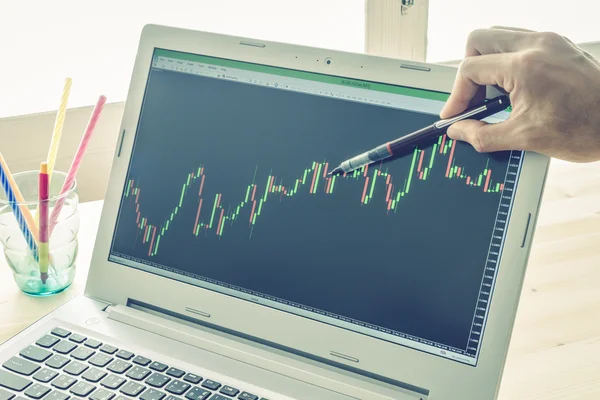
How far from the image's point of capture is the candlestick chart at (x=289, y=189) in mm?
668

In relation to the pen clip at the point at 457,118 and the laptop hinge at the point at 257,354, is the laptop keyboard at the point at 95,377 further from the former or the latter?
the pen clip at the point at 457,118

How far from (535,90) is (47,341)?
574mm

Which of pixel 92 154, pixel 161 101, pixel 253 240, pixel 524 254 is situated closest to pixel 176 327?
pixel 253 240

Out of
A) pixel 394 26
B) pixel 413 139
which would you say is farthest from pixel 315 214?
pixel 394 26

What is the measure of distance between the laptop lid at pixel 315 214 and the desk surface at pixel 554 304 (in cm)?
11

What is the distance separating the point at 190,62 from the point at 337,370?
1.29 ft

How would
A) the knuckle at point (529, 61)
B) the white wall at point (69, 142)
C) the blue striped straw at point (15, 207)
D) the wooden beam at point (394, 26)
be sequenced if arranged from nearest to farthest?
the knuckle at point (529, 61) → the blue striped straw at point (15, 207) → the white wall at point (69, 142) → the wooden beam at point (394, 26)

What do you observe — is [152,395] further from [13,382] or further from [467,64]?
[467,64]

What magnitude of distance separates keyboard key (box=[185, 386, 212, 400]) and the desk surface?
282 mm

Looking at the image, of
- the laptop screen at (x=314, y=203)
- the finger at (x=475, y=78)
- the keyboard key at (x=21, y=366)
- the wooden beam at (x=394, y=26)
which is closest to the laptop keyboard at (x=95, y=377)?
the keyboard key at (x=21, y=366)

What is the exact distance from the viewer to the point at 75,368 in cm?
70

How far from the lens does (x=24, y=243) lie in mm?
906

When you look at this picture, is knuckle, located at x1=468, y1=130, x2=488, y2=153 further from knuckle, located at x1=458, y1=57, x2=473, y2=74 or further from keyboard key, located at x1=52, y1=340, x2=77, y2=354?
keyboard key, located at x1=52, y1=340, x2=77, y2=354

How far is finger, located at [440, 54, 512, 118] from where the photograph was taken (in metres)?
0.61
